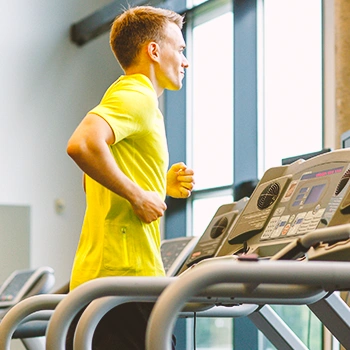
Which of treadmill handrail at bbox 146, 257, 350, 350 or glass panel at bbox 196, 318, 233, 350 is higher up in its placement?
treadmill handrail at bbox 146, 257, 350, 350

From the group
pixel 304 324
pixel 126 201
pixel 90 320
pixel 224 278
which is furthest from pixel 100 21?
pixel 224 278

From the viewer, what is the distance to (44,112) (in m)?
6.91

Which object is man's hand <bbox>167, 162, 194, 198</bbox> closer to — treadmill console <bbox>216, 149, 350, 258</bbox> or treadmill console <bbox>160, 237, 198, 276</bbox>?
treadmill console <bbox>216, 149, 350, 258</bbox>

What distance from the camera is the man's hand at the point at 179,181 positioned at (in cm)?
213

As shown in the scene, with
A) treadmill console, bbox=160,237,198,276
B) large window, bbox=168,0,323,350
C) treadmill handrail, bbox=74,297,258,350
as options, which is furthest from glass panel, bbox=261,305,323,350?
treadmill handrail, bbox=74,297,258,350

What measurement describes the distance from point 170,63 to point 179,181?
326 mm

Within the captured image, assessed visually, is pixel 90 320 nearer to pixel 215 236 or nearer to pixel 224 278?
pixel 224 278

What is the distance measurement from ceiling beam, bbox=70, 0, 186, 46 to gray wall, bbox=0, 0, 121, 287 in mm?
98

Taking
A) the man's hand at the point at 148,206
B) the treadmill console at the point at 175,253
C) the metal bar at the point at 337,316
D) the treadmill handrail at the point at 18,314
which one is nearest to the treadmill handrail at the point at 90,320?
the treadmill handrail at the point at 18,314

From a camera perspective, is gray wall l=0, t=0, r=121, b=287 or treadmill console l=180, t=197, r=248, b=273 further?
gray wall l=0, t=0, r=121, b=287

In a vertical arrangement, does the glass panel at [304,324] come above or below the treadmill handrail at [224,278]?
below

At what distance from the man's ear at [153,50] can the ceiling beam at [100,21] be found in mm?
4626

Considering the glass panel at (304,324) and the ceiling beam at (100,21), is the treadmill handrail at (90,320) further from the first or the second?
the ceiling beam at (100,21)

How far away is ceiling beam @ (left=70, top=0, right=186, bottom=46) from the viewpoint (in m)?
6.62
